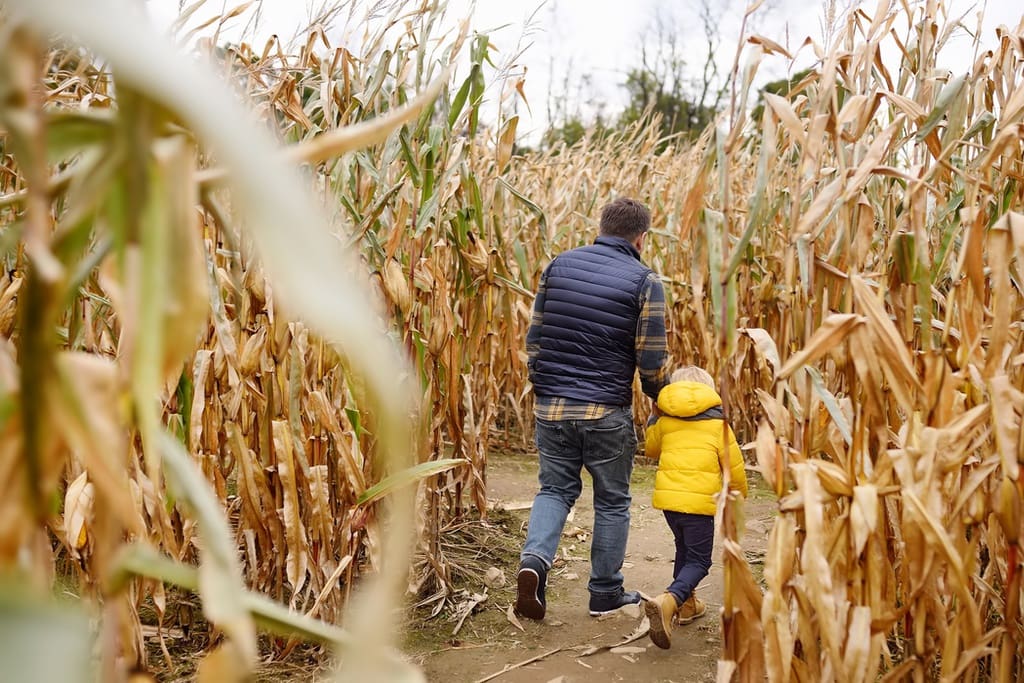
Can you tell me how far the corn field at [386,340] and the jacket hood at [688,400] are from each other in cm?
43

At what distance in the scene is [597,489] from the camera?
10.6 feet

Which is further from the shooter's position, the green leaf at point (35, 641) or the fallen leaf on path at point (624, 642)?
the fallen leaf on path at point (624, 642)

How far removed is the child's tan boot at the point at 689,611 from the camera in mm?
3088

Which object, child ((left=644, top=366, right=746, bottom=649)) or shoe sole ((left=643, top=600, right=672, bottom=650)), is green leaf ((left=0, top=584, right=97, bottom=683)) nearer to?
shoe sole ((left=643, top=600, right=672, bottom=650))

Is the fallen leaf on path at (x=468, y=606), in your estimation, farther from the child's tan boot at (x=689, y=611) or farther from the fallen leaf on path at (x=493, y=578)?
the child's tan boot at (x=689, y=611)

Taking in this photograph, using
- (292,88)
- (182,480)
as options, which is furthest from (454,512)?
(182,480)

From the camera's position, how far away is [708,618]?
3162 mm

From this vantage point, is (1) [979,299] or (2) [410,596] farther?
(2) [410,596]

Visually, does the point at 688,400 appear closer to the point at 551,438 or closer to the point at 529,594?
the point at 551,438

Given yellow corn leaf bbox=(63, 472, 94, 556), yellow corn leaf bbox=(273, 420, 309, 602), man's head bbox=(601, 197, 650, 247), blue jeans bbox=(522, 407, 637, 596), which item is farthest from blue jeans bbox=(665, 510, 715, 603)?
yellow corn leaf bbox=(63, 472, 94, 556)

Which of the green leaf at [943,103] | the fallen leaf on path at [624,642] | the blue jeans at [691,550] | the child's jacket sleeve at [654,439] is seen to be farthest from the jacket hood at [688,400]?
the green leaf at [943,103]

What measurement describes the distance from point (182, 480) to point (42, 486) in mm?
107

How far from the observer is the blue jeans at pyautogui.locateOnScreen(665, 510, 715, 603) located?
9.67 feet

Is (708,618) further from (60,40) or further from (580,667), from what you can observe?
(60,40)
